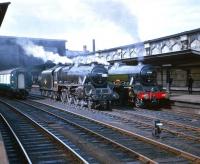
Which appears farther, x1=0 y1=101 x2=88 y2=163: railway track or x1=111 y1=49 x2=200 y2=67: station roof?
x1=111 y1=49 x2=200 y2=67: station roof

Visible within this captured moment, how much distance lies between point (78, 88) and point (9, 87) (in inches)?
471

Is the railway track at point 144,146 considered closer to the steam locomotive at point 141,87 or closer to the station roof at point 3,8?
the station roof at point 3,8

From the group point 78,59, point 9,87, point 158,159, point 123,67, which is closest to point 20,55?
point 78,59

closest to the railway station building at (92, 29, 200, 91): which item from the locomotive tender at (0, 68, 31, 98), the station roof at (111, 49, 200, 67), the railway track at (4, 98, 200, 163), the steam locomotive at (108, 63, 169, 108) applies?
the station roof at (111, 49, 200, 67)

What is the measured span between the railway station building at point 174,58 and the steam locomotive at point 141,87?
1.18 meters

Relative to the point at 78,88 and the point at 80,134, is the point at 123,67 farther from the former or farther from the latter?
the point at 80,134

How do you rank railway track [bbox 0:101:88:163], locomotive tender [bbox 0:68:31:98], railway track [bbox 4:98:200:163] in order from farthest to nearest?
locomotive tender [bbox 0:68:31:98]
railway track [bbox 0:101:88:163]
railway track [bbox 4:98:200:163]

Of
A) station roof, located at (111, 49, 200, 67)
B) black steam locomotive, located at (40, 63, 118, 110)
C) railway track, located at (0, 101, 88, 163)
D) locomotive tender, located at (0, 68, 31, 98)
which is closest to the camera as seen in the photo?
railway track, located at (0, 101, 88, 163)

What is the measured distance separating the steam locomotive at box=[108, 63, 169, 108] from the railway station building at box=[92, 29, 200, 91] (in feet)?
3.87

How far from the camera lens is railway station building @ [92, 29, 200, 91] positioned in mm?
23281

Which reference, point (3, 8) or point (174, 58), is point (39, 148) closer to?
point (3, 8)

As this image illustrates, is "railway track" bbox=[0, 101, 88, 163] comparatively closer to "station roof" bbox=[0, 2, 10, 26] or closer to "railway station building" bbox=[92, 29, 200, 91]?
"station roof" bbox=[0, 2, 10, 26]

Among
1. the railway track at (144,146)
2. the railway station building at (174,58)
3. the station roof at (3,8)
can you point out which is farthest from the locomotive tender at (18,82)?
the station roof at (3,8)

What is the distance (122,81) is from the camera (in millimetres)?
24266
